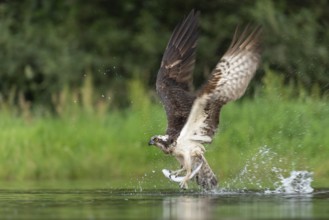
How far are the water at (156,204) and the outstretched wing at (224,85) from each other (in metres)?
0.67

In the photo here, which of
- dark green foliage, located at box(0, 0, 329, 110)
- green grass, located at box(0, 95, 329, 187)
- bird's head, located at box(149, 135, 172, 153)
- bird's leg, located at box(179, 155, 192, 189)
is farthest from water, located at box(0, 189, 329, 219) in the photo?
dark green foliage, located at box(0, 0, 329, 110)

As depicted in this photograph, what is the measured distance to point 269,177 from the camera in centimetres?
1317

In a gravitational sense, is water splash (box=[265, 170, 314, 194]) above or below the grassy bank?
below

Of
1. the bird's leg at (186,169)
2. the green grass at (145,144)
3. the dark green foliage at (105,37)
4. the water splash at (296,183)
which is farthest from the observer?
the dark green foliage at (105,37)

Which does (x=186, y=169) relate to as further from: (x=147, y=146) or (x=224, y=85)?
(x=147, y=146)

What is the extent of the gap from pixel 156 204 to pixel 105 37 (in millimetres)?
13308

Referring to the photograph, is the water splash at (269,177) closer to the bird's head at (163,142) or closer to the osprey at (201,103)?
the osprey at (201,103)

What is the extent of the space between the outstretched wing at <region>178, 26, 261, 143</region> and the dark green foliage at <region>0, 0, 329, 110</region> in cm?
955

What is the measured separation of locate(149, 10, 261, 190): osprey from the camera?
36.1 feet

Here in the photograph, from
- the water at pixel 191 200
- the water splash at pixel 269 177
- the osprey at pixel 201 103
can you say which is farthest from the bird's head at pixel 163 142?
the water splash at pixel 269 177

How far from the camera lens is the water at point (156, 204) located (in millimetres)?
8750

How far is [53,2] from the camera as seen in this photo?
23688mm

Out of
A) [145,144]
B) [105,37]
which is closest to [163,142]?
[145,144]

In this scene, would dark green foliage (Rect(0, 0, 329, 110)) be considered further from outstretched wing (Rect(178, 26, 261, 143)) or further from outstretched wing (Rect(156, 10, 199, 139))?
outstretched wing (Rect(178, 26, 261, 143))
